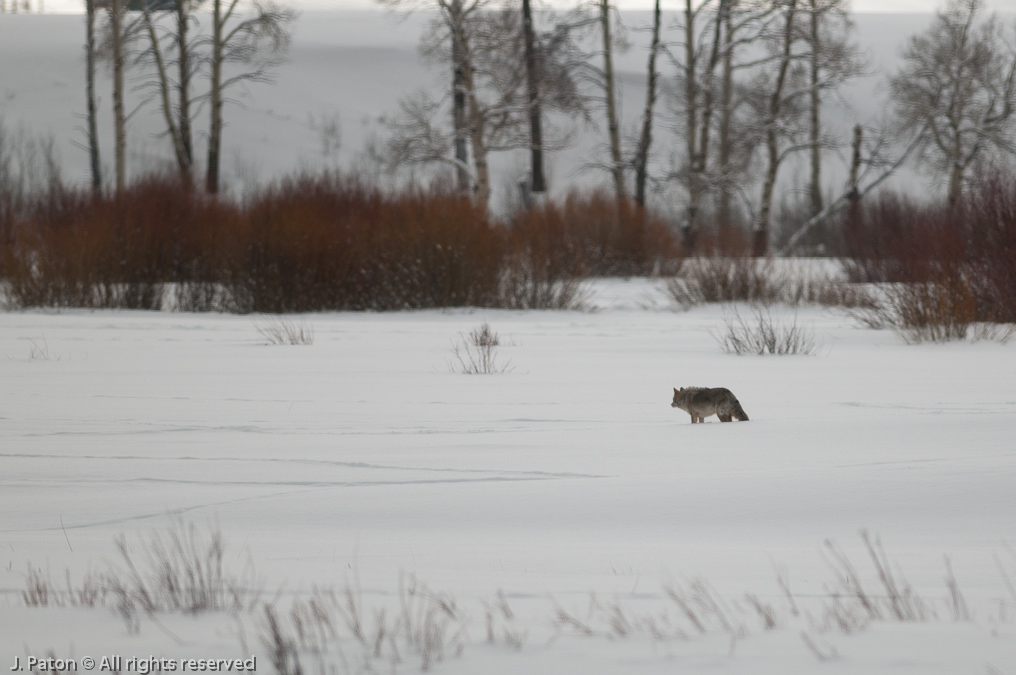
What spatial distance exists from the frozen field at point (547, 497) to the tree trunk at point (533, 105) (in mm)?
12749

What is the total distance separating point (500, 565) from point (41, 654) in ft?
3.93

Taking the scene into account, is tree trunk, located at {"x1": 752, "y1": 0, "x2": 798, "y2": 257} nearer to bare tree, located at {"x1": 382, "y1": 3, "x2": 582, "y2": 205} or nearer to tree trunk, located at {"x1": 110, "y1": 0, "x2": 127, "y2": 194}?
bare tree, located at {"x1": 382, "y1": 3, "x2": 582, "y2": 205}

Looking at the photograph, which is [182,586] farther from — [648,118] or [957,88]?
[957,88]

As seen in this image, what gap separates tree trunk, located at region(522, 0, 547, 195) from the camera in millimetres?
19000

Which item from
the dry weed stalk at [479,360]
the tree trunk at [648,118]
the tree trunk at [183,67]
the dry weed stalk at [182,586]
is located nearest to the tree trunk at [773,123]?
the tree trunk at [648,118]

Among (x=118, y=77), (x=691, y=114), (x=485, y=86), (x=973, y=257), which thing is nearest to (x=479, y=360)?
(x=973, y=257)

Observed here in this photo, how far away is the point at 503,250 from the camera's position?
514 inches

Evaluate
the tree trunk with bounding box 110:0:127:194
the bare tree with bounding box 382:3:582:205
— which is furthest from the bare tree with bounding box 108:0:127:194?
the bare tree with bounding box 382:3:582:205

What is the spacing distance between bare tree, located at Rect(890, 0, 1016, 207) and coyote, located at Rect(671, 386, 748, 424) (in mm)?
21068

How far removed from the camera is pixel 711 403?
4699 mm

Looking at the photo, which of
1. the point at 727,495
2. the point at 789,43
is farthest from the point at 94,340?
the point at 789,43

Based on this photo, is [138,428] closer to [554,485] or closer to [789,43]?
[554,485]

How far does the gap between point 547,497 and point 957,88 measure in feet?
84.3

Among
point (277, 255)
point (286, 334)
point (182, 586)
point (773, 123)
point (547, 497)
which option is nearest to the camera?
point (182, 586)
